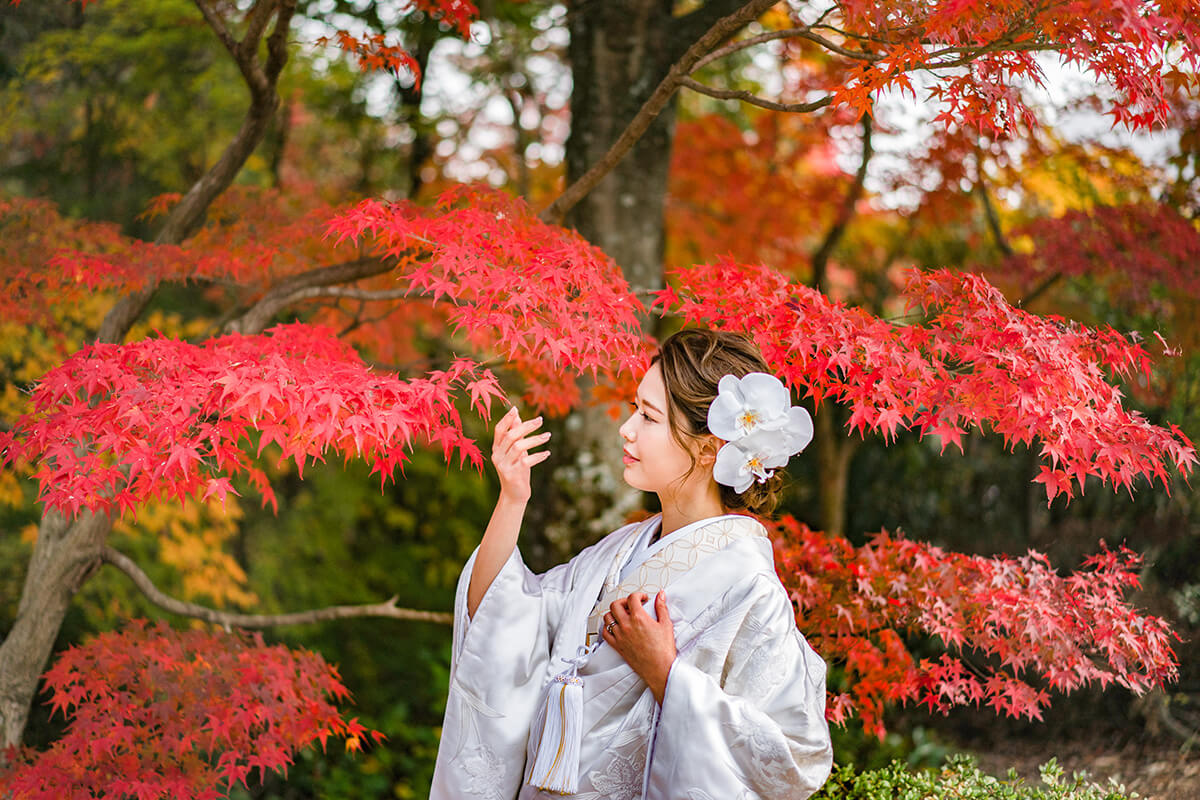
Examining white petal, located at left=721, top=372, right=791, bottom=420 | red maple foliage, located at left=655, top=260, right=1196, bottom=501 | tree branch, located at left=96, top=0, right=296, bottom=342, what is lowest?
white petal, located at left=721, top=372, right=791, bottom=420

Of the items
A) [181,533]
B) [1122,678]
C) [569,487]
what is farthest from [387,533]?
[1122,678]

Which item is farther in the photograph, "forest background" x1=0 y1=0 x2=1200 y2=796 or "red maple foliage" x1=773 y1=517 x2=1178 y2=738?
"forest background" x1=0 y1=0 x2=1200 y2=796

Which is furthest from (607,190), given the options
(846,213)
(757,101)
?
(846,213)

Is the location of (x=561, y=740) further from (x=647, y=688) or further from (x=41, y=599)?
(x=41, y=599)

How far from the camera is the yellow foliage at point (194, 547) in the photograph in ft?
17.0

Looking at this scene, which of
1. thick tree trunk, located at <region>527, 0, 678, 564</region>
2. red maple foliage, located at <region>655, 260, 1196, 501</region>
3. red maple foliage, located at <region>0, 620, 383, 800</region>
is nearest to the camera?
red maple foliage, located at <region>655, 260, 1196, 501</region>

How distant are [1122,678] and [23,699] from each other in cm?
356

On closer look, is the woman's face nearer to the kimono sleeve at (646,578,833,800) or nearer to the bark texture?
the kimono sleeve at (646,578,833,800)

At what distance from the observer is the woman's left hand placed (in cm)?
187

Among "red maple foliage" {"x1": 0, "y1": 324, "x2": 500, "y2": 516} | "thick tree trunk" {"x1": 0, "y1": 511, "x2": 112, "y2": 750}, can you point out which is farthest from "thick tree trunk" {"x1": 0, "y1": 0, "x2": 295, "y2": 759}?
"red maple foliage" {"x1": 0, "y1": 324, "x2": 500, "y2": 516}

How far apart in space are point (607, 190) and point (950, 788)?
271 centimetres

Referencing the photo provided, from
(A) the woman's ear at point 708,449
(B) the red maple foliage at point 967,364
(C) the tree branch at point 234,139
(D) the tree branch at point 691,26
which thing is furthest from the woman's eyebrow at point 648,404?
(D) the tree branch at point 691,26

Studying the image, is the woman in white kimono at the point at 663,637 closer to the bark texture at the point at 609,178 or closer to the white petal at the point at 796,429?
the white petal at the point at 796,429

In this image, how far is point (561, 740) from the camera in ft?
6.35
